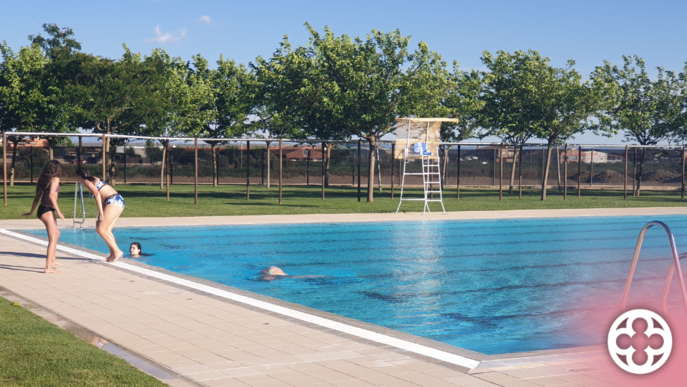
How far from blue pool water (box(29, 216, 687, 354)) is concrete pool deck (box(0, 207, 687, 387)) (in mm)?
1738

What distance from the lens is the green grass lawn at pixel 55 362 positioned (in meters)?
4.99

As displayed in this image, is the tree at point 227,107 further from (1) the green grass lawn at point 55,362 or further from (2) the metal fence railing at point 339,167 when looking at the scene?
(1) the green grass lawn at point 55,362

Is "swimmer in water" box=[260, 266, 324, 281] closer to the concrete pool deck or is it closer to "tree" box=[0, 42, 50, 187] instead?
the concrete pool deck

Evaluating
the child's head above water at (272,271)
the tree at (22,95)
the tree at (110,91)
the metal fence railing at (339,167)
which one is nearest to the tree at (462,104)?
the metal fence railing at (339,167)

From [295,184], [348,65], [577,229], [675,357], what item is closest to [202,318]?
[675,357]

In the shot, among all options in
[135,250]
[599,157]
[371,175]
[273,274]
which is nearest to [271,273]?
[273,274]

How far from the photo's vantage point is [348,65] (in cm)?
2809

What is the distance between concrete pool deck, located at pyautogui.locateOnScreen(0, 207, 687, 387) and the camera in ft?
17.3

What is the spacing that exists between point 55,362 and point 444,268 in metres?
8.57

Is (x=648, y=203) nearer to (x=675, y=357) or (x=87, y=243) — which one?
(x=87, y=243)

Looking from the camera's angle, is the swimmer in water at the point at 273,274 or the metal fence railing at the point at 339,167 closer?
the swimmer in water at the point at 273,274

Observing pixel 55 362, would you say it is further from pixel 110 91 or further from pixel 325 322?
pixel 110 91

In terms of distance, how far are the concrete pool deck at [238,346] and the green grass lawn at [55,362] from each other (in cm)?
32

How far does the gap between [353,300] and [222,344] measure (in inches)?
152
